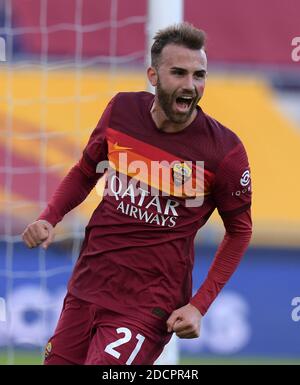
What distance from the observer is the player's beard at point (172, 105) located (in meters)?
3.89

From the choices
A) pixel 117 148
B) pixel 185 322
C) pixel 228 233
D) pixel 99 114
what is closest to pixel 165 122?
pixel 117 148

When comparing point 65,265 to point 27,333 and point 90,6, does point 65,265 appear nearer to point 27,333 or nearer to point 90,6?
point 27,333

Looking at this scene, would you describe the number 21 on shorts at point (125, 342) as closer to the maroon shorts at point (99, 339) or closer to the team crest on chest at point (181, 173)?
the maroon shorts at point (99, 339)

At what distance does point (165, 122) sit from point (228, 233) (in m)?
0.51

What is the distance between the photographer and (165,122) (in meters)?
4.02

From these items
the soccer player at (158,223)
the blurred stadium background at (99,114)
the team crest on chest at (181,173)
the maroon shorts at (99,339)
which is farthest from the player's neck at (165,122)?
the blurred stadium background at (99,114)

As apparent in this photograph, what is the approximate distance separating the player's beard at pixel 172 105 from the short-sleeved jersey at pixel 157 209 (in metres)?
0.08

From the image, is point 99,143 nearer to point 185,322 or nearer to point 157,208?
point 157,208

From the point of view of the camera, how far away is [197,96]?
152 inches

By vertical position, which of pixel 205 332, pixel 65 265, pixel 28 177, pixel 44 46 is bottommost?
pixel 205 332
